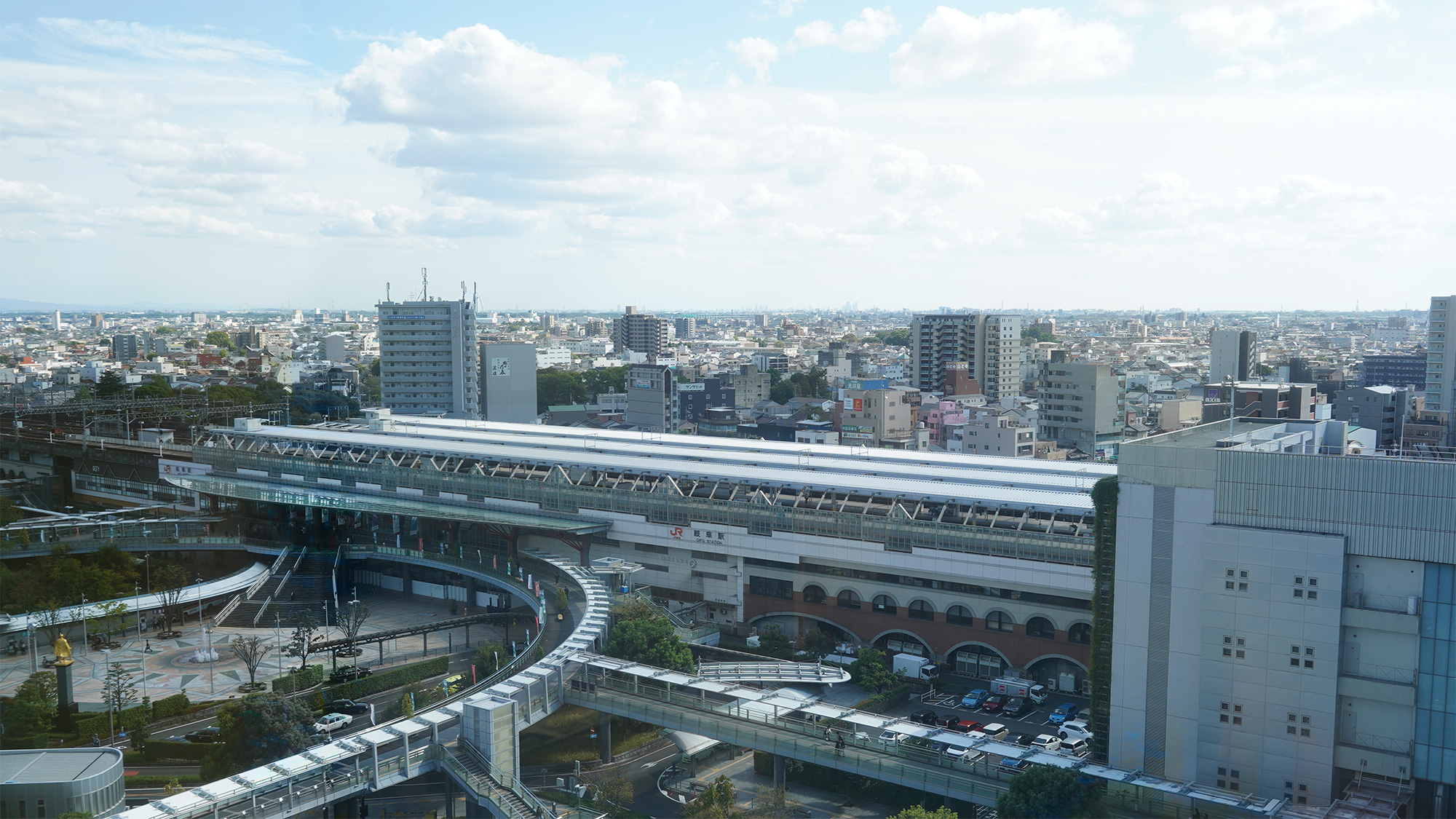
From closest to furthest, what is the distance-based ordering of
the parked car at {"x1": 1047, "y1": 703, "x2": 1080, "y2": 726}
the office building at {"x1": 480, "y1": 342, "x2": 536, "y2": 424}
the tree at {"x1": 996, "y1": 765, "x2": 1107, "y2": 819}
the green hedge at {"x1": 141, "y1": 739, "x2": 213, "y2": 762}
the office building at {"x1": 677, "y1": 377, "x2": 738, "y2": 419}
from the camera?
the tree at {"x1": 996, "y1": 765, "x2": 1107, "y2": 819}, the green hedge at {"x1": 141, "y1": 739, "x2": 213, "y2": 762}, the parked car at {"x1": 1047, "y1": 703, "x2": 1080, "y2": 726}, the office building at {"x1": 480, "y1": 342, "x2": 536, "y2": 424}, the office building at {"x1": 677, "y1": 377, "x2": 738, "y2": 419}

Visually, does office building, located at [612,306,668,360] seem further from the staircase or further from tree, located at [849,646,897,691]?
the staircase

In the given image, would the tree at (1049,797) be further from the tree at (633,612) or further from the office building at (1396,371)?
the office building at (1396,371)

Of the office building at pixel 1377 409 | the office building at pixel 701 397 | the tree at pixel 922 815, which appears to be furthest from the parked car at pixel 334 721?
the office building at pixel 701 397

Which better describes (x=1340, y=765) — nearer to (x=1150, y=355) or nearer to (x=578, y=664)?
(x=578, y=664)

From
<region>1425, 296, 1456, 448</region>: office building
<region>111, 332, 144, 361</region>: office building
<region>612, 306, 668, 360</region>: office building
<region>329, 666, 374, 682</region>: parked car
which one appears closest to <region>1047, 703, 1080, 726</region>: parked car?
<region>329, 666, 374, 682</region>: parked car

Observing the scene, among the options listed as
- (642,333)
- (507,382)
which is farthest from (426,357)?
(642,333)

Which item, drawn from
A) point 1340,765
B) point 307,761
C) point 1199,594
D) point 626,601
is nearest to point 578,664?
point 626,601

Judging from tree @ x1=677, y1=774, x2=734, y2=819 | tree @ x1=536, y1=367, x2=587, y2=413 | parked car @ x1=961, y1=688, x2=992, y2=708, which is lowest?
parked car @ x1=961, y1=688, x2=992, y2=708
